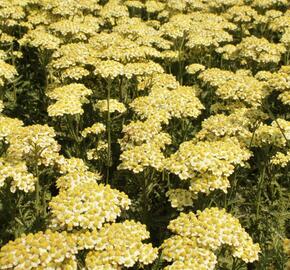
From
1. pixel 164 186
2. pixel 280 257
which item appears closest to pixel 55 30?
pixel 164 186

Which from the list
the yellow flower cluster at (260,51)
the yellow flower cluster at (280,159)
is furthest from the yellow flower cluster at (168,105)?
the yellow flower cluster at (260,51)

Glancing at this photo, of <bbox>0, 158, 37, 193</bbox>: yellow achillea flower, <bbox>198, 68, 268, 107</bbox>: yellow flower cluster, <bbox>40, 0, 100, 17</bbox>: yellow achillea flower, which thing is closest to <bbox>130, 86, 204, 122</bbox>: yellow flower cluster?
<bbox>198, 68, 268, 107</bbox>: yellow flower cluster

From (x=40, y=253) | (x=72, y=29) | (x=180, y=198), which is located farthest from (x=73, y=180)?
(x=72, y=29)

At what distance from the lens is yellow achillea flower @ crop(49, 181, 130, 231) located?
4.37m

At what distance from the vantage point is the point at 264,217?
6.89 m

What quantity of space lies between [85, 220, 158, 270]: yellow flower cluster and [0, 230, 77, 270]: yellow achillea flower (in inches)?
9.2

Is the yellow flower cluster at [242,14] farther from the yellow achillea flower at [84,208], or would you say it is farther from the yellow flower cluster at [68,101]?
the yellow achillea flower at [84,208]

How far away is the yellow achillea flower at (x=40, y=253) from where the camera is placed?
12.5ft

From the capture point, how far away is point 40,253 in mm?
3846

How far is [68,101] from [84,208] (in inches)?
117

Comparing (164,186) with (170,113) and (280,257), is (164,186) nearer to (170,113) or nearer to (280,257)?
(170,113)

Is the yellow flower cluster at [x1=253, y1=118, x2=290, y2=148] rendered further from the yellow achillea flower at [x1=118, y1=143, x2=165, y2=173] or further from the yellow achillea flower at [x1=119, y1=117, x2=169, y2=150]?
the yellow achillea flower at [x1=118, y1=143, x2=165, y2=173]

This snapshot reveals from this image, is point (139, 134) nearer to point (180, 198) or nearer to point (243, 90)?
point (180, 198)

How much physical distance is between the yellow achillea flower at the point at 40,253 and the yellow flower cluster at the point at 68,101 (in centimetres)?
311
